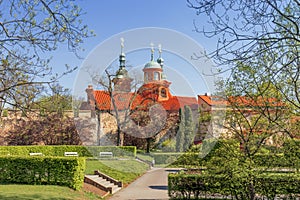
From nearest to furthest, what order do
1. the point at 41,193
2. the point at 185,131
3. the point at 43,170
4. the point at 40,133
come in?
1. the point at 41,193
2. the point at 43,170
3. the point at 40,133
4. the point at 185,131

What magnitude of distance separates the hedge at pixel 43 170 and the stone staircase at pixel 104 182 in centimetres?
89

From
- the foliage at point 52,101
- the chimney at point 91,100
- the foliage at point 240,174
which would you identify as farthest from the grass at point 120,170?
the chimney at point 91,100

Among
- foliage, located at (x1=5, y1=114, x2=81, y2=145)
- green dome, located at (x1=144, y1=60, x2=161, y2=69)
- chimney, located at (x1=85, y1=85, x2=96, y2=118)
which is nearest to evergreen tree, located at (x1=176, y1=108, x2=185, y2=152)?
green dome, located at (x1=144, y1=60, x2=161, y2=69)

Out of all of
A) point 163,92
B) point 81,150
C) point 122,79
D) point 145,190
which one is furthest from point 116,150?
point 145,190

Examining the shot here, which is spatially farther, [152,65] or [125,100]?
[152,65]

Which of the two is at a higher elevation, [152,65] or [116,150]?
[152,65]

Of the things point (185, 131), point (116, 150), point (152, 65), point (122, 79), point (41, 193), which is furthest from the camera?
point (152, 65)

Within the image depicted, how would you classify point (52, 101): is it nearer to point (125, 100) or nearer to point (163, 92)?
point (125, 100)

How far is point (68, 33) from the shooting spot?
4910 millimetres

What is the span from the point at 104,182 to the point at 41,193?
396 centimetres

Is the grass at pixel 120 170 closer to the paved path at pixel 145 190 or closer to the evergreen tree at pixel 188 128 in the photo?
the paved path at pixel 145 190

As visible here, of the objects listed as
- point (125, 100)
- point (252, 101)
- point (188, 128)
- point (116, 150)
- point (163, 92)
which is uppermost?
point (163, 92)

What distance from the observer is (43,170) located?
11023 millimetres

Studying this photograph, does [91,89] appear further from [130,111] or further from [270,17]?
[270,17]
